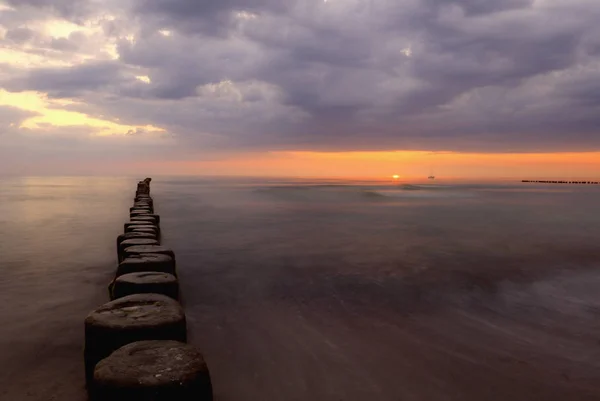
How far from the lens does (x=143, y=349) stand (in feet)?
10.5

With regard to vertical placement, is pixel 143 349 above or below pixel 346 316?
above

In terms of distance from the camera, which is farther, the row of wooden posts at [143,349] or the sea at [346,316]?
the sea at [346,316]

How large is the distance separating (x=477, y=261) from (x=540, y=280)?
199 cm

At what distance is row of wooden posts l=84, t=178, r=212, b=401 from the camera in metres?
2.79

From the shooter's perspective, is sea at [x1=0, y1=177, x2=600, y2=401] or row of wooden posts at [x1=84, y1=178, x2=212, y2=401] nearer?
row of wooden posts at [x1=84, y1=178, x2=212, y2=401]

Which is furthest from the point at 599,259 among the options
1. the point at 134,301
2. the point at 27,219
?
the point at 27,219

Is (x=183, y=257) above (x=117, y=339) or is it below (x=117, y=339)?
below

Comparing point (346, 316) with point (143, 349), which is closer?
point (143, 349)

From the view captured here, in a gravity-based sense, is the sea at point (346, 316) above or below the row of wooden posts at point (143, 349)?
below

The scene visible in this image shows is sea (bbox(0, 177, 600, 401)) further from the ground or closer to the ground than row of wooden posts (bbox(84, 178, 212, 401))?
closer to the ground

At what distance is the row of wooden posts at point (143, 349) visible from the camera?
2.79 meters

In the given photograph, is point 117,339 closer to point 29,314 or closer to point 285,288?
point 29,314

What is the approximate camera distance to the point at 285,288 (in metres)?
8.26

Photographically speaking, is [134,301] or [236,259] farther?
[236,259]
